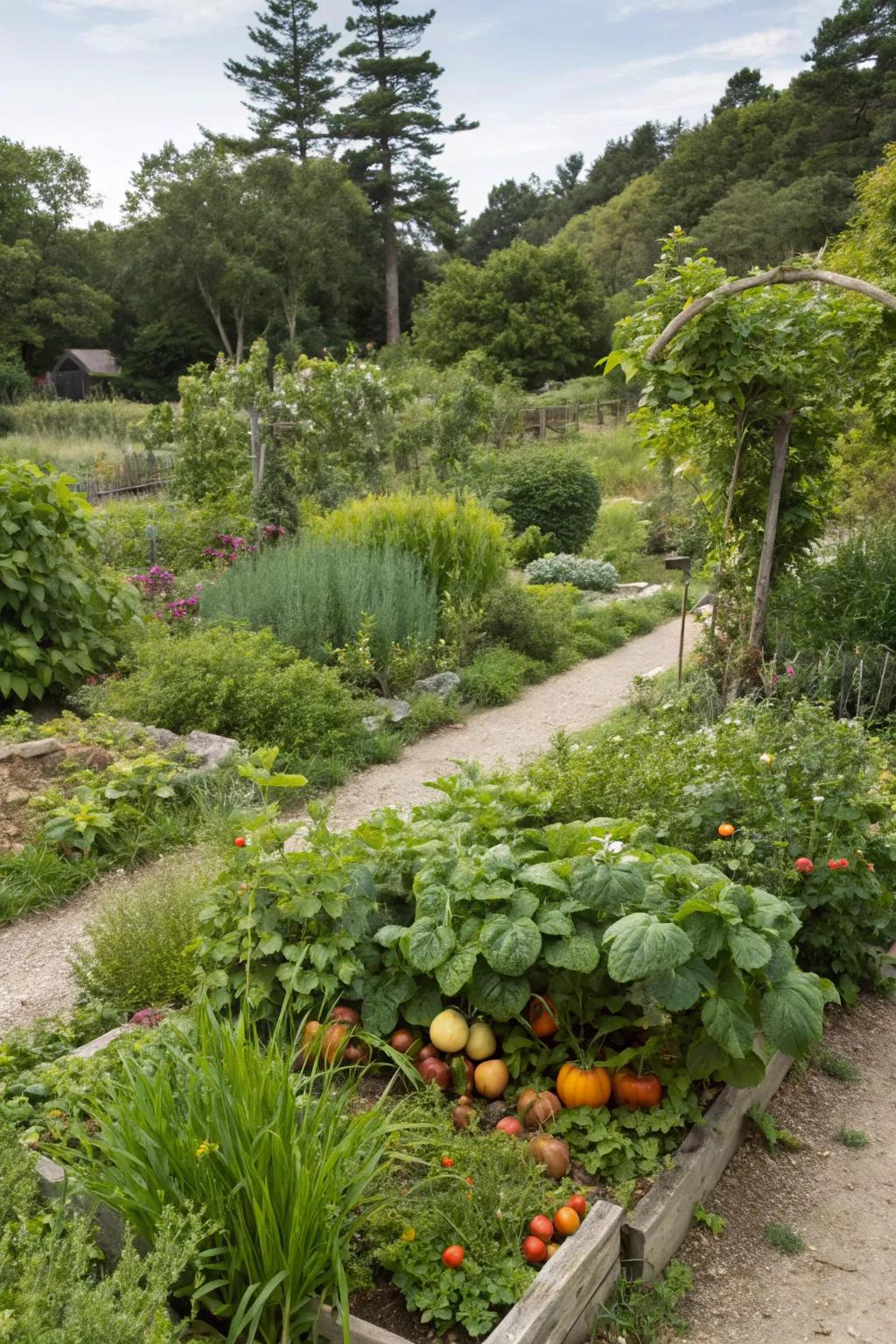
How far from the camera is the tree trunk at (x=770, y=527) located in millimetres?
6348

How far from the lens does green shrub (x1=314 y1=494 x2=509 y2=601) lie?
28.8 ft

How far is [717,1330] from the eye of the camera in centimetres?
234

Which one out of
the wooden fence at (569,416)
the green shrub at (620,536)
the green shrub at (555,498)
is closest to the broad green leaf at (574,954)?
the green shrub at (620,536)

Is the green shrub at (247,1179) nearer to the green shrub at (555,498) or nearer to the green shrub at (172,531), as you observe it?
the green shrub at (172,531)

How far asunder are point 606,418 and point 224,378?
1523 cm

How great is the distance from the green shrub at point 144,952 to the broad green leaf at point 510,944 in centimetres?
110

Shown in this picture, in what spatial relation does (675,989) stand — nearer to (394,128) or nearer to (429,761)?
(429,761)

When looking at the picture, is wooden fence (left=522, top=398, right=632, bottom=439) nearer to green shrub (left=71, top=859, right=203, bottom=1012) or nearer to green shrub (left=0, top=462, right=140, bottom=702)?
green shrub (left=0, top=462, right=140, bottom=702)

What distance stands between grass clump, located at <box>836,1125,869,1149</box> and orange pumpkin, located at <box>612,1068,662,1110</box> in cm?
68

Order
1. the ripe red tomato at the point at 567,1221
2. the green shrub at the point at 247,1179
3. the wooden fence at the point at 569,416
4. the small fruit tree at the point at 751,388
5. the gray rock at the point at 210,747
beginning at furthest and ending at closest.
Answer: the wooden fence at the point at 569,416
the small fruit tree at the point at 751,388
the gray rock at the point at 210,747
the ripe red tomato at the point at 567,1221
the green shrub at the point at 247,1179

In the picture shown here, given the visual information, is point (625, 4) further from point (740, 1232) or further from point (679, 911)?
point (740, 1232)

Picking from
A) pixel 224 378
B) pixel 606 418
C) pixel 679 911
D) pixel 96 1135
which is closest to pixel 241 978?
pixel 96 1135

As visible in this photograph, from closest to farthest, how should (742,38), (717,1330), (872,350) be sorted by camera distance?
1. (717,1330)
2. (872,350)
3. (742,38)

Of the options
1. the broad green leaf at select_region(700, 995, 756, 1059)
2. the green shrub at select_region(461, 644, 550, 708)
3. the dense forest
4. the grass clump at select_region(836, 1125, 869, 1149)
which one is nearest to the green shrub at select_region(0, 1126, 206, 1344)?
the broad green leaf at select_region(700, 995, 756, 1059)
